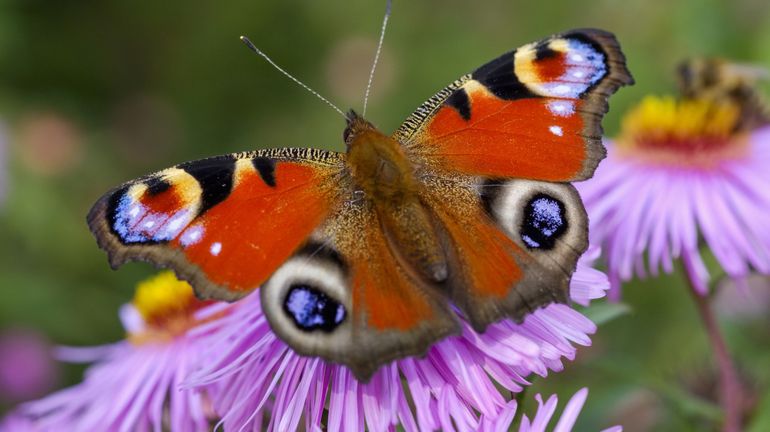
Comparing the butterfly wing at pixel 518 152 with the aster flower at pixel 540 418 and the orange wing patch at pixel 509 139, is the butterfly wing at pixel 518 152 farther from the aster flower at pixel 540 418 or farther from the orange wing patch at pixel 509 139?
the aster flower at pixel 540 418

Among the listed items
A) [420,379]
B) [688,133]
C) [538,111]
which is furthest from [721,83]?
[420,379]

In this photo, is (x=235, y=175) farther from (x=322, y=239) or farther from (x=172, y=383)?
(x=172, y=383)

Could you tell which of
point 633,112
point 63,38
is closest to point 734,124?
point 633,112

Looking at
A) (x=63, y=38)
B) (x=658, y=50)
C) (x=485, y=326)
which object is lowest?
(x=485, y=326)

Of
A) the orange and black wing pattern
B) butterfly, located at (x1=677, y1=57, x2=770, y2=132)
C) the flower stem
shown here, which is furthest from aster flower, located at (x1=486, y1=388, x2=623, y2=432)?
butterfly, located at (x1=677, y1=57, x2=770, y2=132)

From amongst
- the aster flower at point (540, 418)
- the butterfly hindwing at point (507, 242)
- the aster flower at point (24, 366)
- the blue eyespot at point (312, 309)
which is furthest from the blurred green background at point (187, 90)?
the blue eyespot at point (312, 309)
